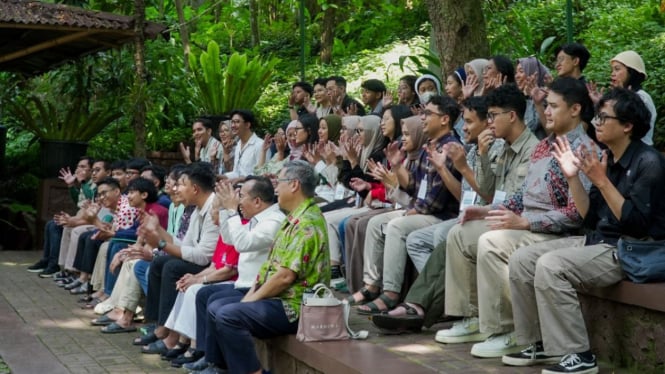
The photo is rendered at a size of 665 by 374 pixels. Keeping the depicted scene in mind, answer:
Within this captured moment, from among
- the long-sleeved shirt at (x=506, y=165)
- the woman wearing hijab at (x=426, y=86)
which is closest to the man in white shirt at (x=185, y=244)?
the long-sleeved shirt at (x=506, y=165)

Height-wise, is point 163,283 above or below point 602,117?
below

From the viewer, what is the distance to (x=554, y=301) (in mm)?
5152

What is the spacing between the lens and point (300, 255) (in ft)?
20.2

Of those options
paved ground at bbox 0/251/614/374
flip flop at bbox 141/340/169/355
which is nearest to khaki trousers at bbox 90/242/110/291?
paved ground at bbox 0/251/614/374

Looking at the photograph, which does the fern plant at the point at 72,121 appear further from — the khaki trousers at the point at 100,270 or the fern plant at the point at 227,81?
the khaki trousers at the point at 100,270

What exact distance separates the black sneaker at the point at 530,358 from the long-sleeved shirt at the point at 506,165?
3.93 feet

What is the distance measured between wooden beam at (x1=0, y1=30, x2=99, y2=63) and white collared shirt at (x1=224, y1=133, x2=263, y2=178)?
117 inches

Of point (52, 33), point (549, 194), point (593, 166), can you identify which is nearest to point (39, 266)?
point (52, 33)

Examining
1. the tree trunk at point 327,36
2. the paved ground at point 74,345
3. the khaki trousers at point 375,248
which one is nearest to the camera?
the paved ground at point 74,345

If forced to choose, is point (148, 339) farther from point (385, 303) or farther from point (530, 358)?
point (530, 358)

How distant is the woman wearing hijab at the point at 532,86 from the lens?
7.29 m

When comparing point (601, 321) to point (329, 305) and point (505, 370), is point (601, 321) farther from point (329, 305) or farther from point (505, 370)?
point (329, 305)

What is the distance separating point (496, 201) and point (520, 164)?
273 millimetres

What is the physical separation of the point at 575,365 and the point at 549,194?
1083 mm
